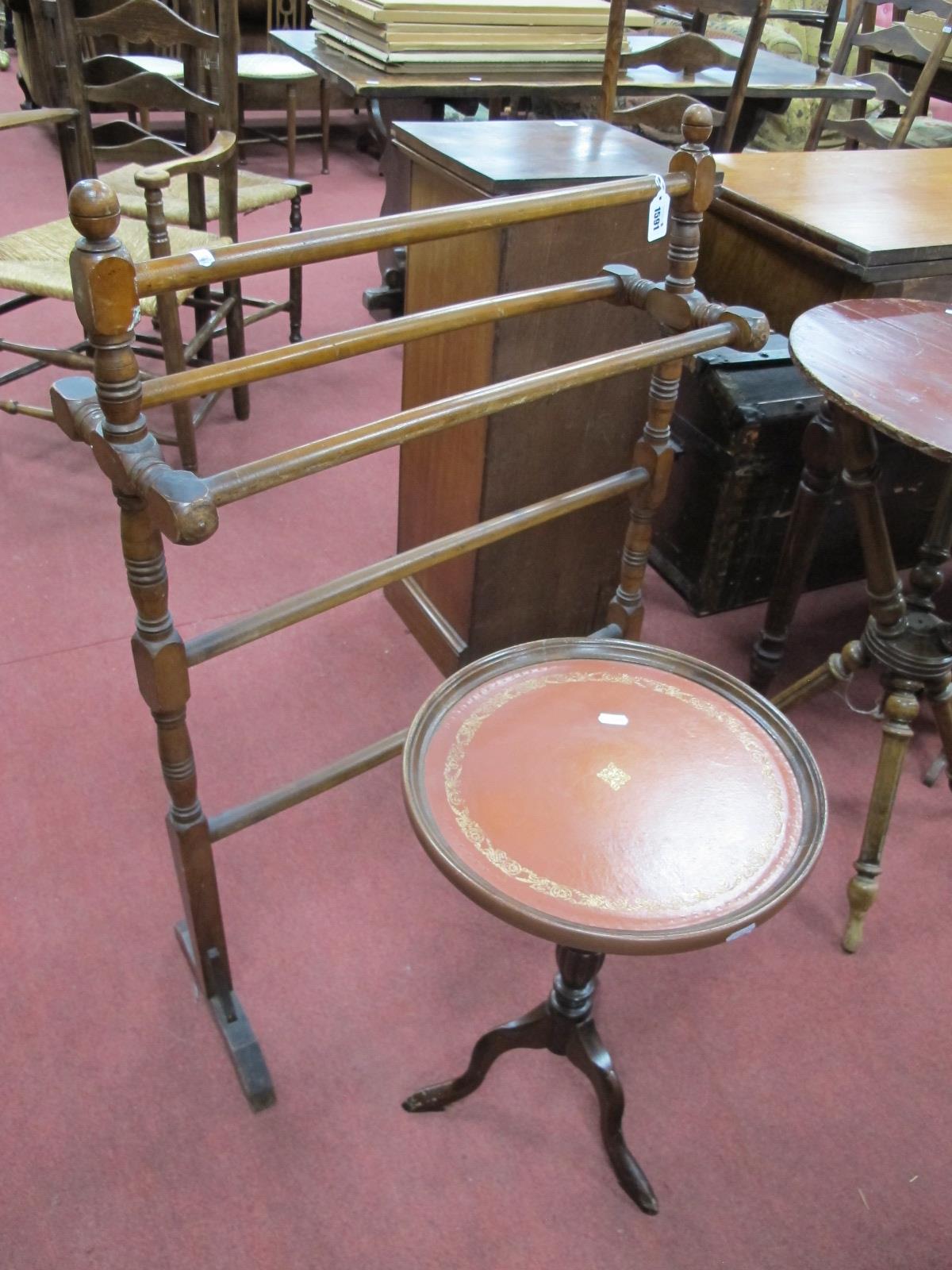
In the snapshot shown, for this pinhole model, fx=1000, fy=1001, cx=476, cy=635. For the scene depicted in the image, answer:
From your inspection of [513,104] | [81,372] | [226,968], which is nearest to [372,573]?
[226,968]

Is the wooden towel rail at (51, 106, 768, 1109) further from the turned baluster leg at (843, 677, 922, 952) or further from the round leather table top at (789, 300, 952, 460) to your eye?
the turned baluster leg at (843, 677, 922, 952)

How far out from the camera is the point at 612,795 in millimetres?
1097

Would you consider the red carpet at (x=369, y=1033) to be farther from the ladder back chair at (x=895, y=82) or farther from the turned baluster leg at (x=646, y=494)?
the ladder back chair at (x=895, y=82)

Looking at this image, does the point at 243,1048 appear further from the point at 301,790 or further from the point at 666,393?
Result: the point at 666,393

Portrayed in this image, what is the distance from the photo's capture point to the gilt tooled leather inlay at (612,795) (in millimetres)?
1003

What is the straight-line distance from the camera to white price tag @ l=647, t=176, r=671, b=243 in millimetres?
1300

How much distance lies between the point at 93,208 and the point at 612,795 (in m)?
0.76

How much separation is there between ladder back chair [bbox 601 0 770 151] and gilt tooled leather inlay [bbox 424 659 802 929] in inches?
68.4

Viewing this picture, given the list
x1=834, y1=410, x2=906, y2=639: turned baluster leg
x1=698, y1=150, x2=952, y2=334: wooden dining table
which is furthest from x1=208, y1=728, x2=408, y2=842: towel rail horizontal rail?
x1=698, y1=150, x2=952, y2=334: wooden dining table

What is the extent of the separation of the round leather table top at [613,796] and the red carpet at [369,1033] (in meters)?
0.63

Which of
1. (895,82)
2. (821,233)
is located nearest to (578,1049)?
(821,233)

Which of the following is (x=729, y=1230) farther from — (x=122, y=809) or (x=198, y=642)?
(x=122, y=809)

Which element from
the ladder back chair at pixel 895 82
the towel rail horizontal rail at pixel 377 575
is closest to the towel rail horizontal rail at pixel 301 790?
the towel rail horizontal rail at pixel 377 575

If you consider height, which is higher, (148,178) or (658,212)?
(658,212)
